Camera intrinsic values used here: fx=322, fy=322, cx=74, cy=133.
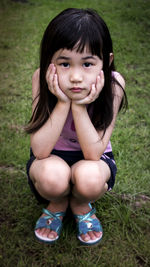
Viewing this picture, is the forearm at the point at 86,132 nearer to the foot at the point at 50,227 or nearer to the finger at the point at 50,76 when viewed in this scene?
the finger at the point at 50,76

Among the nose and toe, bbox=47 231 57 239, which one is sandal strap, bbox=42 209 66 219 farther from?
the nose

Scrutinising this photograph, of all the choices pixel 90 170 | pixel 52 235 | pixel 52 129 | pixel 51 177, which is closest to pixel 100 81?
pixel 52 129

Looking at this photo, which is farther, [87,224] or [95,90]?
[87,224]

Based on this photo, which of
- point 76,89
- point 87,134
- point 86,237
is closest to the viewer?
point 76,89

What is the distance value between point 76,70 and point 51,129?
393mm

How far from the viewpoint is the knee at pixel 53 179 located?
1882 mm

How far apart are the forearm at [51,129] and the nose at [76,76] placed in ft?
0.69

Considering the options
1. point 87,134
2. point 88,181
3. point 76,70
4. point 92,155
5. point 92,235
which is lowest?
point 92,235

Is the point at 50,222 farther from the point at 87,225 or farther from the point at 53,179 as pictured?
the point at 53,179

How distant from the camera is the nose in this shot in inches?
69.7

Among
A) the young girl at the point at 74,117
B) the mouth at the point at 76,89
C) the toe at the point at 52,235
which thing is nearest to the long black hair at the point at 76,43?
the young girl at the point at 74,117

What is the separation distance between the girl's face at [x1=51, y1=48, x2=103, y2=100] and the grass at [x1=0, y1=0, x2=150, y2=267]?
951mm

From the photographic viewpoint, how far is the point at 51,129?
1949mm

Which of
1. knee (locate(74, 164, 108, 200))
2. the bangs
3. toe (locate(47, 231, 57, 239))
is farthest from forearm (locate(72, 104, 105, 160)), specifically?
toe (locate(47, 231, 57, 239))
